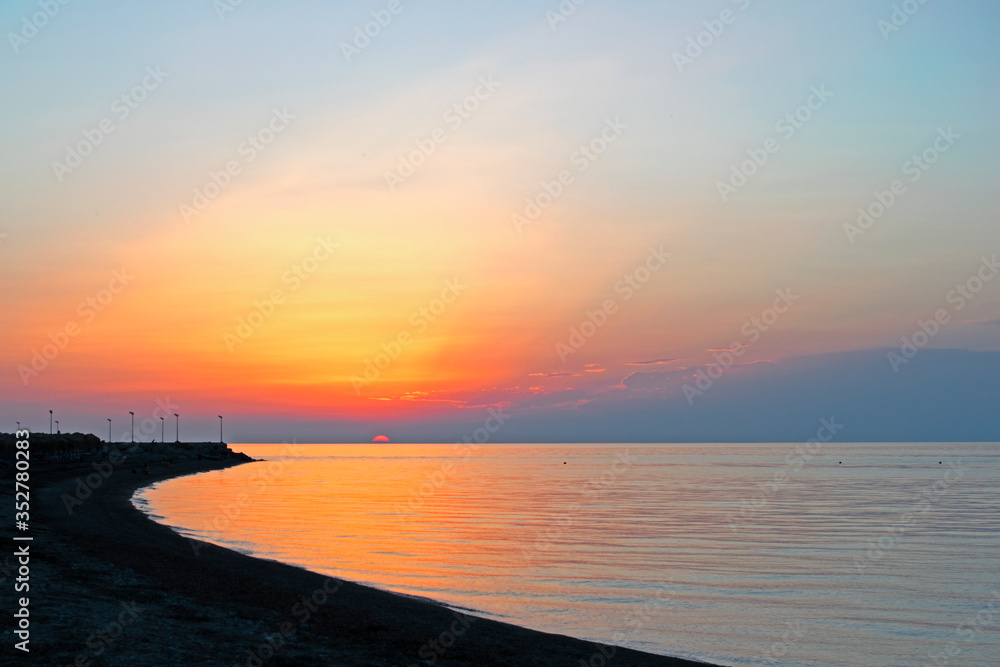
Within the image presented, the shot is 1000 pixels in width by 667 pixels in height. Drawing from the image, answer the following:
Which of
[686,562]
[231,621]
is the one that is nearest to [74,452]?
[686,562]

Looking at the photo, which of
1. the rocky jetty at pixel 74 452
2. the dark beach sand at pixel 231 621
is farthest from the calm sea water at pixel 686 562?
the rocky jetty at pixel 74 452

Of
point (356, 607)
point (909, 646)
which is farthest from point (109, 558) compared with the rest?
point (909, 646)

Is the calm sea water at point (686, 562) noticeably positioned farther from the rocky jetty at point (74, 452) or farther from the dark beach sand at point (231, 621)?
the rocky jetty at point (74, 452)

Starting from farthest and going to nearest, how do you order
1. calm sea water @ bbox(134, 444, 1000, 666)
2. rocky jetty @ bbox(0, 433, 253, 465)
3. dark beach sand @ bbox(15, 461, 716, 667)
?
1. rocky jetty @ bbox(0, 433, 253, 465)
2. calm sea water @ bbox(134, 444, 1000, 666)
3. dark beach sand @ bbox(15, 461, 716, 667)

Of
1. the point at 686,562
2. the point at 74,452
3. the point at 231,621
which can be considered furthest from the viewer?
the point at 74,452

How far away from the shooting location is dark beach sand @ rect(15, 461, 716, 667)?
1470cm

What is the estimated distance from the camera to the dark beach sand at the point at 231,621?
579 inches

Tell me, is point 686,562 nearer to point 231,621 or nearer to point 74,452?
point 231,621

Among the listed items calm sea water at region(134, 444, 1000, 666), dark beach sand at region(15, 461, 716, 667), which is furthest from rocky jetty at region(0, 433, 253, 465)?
dark beach sand at region(15, 461, 716, 667)

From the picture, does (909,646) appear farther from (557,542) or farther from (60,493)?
(60,493)

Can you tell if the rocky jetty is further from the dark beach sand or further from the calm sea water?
the dark beach sand

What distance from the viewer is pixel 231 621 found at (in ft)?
58.6

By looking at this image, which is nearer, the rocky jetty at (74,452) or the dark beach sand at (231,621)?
the dark beach sand at (231,621)

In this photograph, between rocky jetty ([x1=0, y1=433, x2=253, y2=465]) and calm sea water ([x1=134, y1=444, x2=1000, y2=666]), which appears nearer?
calm sea water ([x1=134, y1=444, x2=1000, y2=666])
